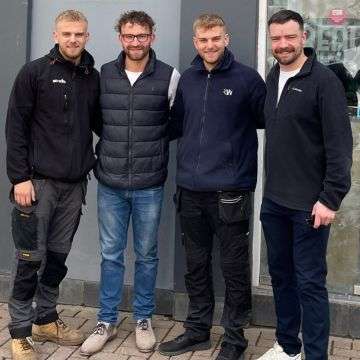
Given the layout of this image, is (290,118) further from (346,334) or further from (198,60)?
(346,334)

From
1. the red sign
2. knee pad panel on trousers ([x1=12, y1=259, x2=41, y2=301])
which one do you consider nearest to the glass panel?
the red sign

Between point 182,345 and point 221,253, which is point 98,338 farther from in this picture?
point 221,253

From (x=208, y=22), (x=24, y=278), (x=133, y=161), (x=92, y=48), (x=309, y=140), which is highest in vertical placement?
(x=208, y=22)

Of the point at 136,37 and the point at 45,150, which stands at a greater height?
the point at 136,37

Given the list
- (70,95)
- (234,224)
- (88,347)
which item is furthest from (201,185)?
(88,347)

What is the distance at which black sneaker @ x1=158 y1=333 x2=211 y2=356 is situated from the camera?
14.8 ft

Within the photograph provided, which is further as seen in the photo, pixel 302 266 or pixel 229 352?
pixel 229 352

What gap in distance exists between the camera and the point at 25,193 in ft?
13.8

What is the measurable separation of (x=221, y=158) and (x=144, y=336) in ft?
4.38

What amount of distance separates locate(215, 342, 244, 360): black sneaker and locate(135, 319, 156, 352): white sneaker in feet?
1.58

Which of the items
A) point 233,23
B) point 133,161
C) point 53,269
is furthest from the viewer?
point 233,23

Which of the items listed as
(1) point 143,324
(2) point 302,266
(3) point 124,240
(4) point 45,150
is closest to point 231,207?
(2) point 302,266

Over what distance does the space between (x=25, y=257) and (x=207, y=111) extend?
57.3 inches

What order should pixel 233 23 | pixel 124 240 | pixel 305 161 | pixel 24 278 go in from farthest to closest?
1. pixel 233 23
2. pixel 124 240
3. pixel 24 278
4. pixel 305 161
